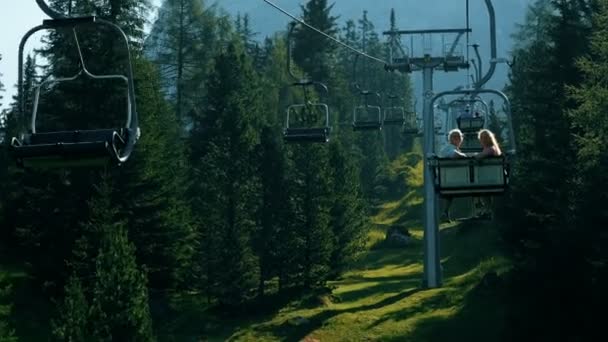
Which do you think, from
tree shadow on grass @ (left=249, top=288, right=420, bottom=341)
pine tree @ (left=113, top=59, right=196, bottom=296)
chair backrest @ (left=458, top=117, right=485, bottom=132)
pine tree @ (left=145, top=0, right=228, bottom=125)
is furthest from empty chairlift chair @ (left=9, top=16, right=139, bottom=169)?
pine tree @ (left=145, top=0, right=228, bottom=125)

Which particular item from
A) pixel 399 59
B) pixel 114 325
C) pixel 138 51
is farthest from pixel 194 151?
pixel 114 325

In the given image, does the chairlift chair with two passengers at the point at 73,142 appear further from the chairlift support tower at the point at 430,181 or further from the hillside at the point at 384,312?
the chairlift support tower at the point at 430,181

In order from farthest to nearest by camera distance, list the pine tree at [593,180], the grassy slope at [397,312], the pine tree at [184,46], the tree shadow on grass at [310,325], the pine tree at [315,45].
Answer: the pine tree at [315,45]
the pine tree at [184,46]
the tree shadow on grass at [310,325]
the grassy slope at [397,312]
the pine tree at [593,180]

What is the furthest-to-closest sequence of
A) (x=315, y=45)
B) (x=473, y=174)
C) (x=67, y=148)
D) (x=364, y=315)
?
(x=315, y=45) → (x=364, y=315) → (x=473, y=174) → (x=67, y=148)

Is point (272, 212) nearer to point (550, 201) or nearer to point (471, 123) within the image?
point (550, 201)

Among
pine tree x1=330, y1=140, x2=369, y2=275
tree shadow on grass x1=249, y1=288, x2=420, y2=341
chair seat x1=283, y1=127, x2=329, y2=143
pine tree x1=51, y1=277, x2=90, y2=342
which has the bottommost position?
tree shadow on grass x1=249, y1=288, x2=420, y2=341

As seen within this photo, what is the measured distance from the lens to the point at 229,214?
53.0m

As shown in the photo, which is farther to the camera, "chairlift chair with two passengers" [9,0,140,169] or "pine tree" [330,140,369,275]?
"pine tree" [330,140,369,275]

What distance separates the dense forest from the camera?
37.0 meters

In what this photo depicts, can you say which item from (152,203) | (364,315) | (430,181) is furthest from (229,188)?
(364,315)

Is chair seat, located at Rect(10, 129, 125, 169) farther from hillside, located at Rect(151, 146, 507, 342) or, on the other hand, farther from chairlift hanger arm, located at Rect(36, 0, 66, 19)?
hillside, located at Rect(151, 146, 507, 342)

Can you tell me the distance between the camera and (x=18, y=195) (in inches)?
2154

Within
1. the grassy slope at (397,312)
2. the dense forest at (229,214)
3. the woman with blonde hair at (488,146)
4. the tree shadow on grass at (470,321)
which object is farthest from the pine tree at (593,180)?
the woman with blonde hair at (488,146)

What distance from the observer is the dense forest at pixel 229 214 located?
3700 cm
